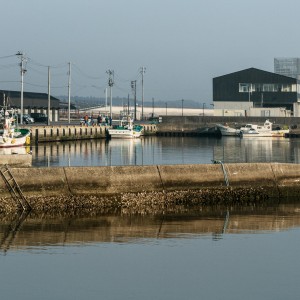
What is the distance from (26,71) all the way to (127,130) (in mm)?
17941

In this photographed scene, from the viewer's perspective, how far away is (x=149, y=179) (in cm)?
3594

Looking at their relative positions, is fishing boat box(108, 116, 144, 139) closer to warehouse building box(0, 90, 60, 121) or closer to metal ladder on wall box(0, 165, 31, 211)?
warehouse building box(0, 90, 60, 121)

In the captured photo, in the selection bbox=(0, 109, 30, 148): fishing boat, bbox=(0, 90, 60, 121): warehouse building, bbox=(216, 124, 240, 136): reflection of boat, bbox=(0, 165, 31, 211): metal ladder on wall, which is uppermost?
bbox=(0, 90, 60, 121): warehouse building

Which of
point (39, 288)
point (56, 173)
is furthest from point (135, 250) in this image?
point (56, 173)

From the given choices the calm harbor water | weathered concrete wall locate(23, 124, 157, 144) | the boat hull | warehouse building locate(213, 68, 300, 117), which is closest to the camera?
the calm harbor water

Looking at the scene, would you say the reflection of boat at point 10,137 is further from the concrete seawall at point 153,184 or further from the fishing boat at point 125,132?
the fishing boat at point 125,132

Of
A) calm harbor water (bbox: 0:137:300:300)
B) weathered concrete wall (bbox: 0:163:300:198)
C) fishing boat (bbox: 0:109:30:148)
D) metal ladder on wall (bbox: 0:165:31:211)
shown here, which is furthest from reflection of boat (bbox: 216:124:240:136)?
metal ladder on wall (bbox: 0:165:31:211)

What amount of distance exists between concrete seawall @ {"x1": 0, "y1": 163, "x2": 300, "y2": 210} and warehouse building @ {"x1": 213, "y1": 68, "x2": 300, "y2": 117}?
320 ft

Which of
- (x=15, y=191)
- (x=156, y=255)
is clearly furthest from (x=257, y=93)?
(x=156, y=255)

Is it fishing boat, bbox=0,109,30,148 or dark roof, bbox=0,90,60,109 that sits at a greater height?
dark roof, bbox=0,90,60,109

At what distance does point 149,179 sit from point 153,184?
274 millimetres

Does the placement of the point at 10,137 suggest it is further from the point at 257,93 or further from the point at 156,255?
the point at 257,93

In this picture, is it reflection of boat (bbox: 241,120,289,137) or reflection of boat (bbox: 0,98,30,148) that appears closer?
reflection of boat (bbox: 0,98,30,148)

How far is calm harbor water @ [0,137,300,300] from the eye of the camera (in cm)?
2292
